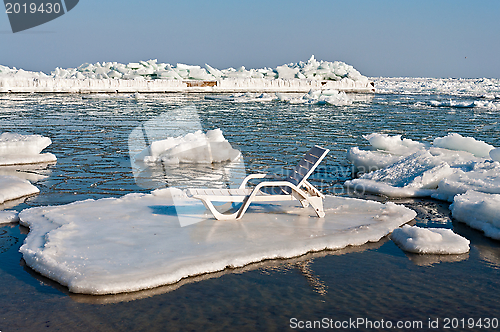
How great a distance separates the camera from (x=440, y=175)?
8789 mm

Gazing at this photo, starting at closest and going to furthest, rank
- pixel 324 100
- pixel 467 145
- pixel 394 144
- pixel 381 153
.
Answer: pixel 467 145, pixel 381 153, pixel 394 144, pixel 324 100

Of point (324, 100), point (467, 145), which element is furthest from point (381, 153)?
point (324, 100)

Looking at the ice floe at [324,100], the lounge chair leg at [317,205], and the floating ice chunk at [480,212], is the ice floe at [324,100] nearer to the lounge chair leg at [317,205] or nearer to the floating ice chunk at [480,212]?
the floating ice chunk at [480,212]

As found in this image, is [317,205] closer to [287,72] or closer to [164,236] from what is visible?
[164,236]

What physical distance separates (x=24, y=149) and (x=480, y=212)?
1006 cm

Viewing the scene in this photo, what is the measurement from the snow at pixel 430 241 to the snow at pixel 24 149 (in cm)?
863

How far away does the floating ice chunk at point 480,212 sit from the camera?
633cm

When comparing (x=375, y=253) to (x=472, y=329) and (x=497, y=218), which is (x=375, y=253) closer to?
(x=472, y=329)

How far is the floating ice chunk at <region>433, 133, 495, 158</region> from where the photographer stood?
1081cm

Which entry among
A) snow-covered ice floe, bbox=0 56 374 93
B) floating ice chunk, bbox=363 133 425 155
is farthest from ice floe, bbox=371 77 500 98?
floating ice chunk, bbox=363 133 425 155

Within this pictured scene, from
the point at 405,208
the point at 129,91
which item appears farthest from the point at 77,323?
the point at 129,91

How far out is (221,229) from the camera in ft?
19.3

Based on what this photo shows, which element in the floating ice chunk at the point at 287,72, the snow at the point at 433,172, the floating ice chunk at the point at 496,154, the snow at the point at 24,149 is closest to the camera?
the snow at the point at 433,172

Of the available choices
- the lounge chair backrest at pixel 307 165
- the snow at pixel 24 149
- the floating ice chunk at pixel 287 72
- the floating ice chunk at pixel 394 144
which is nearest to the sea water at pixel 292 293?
the lounge chair backrest at pixel 307 165
